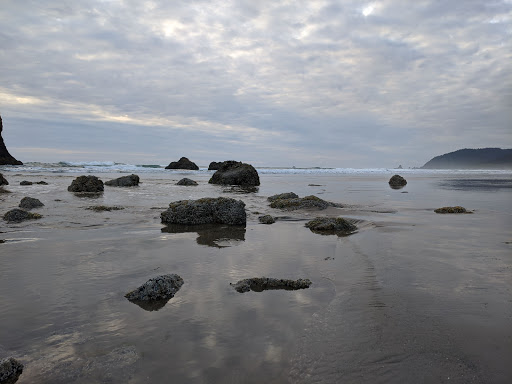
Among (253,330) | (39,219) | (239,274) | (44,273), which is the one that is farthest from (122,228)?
(253,330)

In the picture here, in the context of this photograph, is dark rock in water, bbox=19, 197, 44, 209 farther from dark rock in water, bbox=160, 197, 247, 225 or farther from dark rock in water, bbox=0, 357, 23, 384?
dark rock in water, bbox=0, 357, 23, 384

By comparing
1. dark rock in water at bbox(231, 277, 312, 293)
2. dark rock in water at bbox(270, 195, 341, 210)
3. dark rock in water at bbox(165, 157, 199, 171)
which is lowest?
dark rock in water at bbox(231, 277, 312, 293)

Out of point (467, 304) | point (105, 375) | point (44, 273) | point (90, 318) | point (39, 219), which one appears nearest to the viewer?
point (105, 375)

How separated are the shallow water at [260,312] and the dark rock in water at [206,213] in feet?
6.01

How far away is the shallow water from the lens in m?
2.21

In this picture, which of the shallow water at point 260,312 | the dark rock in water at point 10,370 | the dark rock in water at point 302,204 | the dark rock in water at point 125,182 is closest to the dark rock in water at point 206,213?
the shallow water at point 260,312

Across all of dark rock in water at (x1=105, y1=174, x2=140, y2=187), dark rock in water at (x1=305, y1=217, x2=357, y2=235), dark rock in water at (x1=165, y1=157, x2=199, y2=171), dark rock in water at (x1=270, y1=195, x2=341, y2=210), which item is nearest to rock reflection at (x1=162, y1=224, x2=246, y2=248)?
dark rock in water at (x1=305, y1=217, x2=357, y2=235)

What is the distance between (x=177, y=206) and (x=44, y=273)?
4173 mm

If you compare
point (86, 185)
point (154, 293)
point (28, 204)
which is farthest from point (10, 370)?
point (86, 185)

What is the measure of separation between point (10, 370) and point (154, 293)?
4.54ft

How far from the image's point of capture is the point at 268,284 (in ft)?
12.3

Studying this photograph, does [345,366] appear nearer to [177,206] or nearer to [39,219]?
[177,206]

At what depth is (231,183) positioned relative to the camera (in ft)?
84.5

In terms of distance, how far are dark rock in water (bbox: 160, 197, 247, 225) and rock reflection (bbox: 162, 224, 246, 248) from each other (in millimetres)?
211
